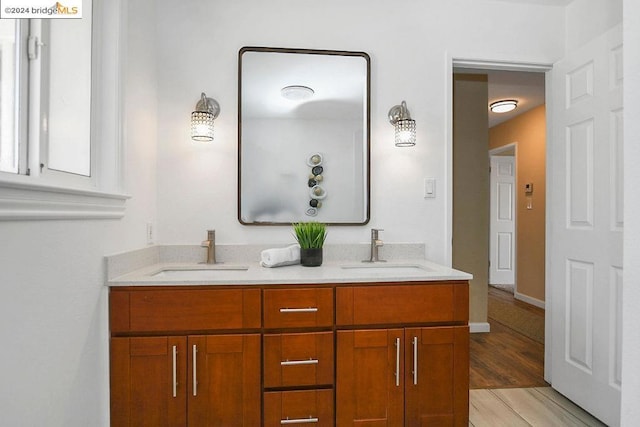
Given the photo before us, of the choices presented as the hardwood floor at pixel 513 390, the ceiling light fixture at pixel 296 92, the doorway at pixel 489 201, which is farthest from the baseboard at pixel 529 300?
the ceiling light fixture at pixel 296 92

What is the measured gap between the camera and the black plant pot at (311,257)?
194 centimetres

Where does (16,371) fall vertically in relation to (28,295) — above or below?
below

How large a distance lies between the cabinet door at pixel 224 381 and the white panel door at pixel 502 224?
516 cm

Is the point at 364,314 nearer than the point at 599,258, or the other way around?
the point at 364,314

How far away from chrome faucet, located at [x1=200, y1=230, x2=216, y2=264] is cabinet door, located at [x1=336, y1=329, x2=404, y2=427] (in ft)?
2.80

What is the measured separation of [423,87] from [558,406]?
2.08 m

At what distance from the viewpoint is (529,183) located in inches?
185

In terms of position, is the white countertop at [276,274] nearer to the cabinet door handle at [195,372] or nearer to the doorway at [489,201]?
the cabinet door handle at [195,372]

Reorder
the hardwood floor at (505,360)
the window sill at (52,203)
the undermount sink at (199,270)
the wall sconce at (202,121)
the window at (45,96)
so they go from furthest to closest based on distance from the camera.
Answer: the hardwood floor at (505,360) → the wall sconce at (202,121) → the undermount sink at (199,270) → the window at (45,96) → the window sill at (52,203)

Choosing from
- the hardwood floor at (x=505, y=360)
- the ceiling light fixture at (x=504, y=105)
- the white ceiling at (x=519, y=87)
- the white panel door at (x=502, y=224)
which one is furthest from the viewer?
the white panel door at (x=502, y=224)

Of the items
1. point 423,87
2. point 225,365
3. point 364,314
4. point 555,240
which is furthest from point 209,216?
point 555,240

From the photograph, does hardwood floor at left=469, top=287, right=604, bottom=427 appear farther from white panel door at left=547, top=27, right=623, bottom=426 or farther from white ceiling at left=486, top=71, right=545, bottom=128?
white ceiling at left=486, top=71, right=545, bottom=128

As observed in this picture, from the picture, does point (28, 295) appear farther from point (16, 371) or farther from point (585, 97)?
point (585, 97)

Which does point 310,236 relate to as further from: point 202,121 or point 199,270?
point 202,121
